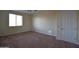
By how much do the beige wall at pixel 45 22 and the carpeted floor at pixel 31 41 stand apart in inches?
4.8

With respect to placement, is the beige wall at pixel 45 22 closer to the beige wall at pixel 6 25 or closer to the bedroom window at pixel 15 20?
the beige wall at pixel 6 25

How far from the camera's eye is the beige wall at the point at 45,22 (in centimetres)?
201

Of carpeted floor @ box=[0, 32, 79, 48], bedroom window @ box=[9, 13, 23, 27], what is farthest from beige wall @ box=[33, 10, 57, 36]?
bedroom window @ box=[9, 13, 23, 27]

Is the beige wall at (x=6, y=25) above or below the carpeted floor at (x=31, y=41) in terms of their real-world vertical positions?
above

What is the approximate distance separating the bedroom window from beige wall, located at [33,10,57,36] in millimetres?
338

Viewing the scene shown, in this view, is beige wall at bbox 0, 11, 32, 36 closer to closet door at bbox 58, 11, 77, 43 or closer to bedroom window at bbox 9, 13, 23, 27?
bedroom window at bbox 9, 13, 23, 27

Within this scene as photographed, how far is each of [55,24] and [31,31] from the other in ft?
1.95

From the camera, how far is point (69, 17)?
1939mm

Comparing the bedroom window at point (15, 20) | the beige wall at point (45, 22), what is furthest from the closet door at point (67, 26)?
the bedroom window at point (15, 20)

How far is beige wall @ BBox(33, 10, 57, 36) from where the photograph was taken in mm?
2006
